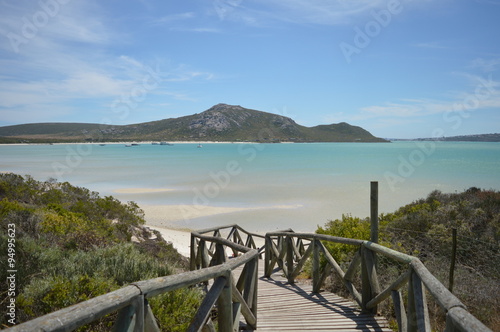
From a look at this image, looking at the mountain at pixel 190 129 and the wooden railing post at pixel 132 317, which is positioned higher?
the mountain at pixel 190 129

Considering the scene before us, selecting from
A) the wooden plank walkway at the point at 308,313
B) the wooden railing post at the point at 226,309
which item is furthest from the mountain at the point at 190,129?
the wooden railing post at the point at 226,309

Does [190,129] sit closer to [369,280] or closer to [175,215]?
[175,215]

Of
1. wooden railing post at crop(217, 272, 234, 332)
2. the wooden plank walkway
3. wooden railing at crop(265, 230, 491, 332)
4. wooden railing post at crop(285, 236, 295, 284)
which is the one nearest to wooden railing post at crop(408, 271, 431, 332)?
wooden railing at crop(265, 230, 491, 332)

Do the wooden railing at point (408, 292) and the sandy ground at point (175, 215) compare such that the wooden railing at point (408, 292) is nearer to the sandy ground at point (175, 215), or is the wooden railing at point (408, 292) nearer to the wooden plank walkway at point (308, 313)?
the wooden plank walkway at point (308, 313)

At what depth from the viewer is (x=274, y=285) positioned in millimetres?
6801

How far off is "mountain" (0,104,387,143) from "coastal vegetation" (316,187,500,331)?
140 meters

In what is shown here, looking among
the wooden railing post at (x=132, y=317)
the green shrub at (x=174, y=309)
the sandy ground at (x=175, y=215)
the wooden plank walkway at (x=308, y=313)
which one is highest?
the wooden railing post at (x=132, y=317)

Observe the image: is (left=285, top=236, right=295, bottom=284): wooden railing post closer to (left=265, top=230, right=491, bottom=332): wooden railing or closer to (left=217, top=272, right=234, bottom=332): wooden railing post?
(left=265, top=230, right=491, bottom=332): wooden railing

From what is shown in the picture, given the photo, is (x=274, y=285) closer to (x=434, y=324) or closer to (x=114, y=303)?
(x=434, y=324)

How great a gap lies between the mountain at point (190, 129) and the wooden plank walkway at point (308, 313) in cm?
14476

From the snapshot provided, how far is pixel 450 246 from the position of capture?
8.12 m

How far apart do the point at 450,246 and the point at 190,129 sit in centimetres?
16605

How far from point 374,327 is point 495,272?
386cm

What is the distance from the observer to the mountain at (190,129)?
518 feet
